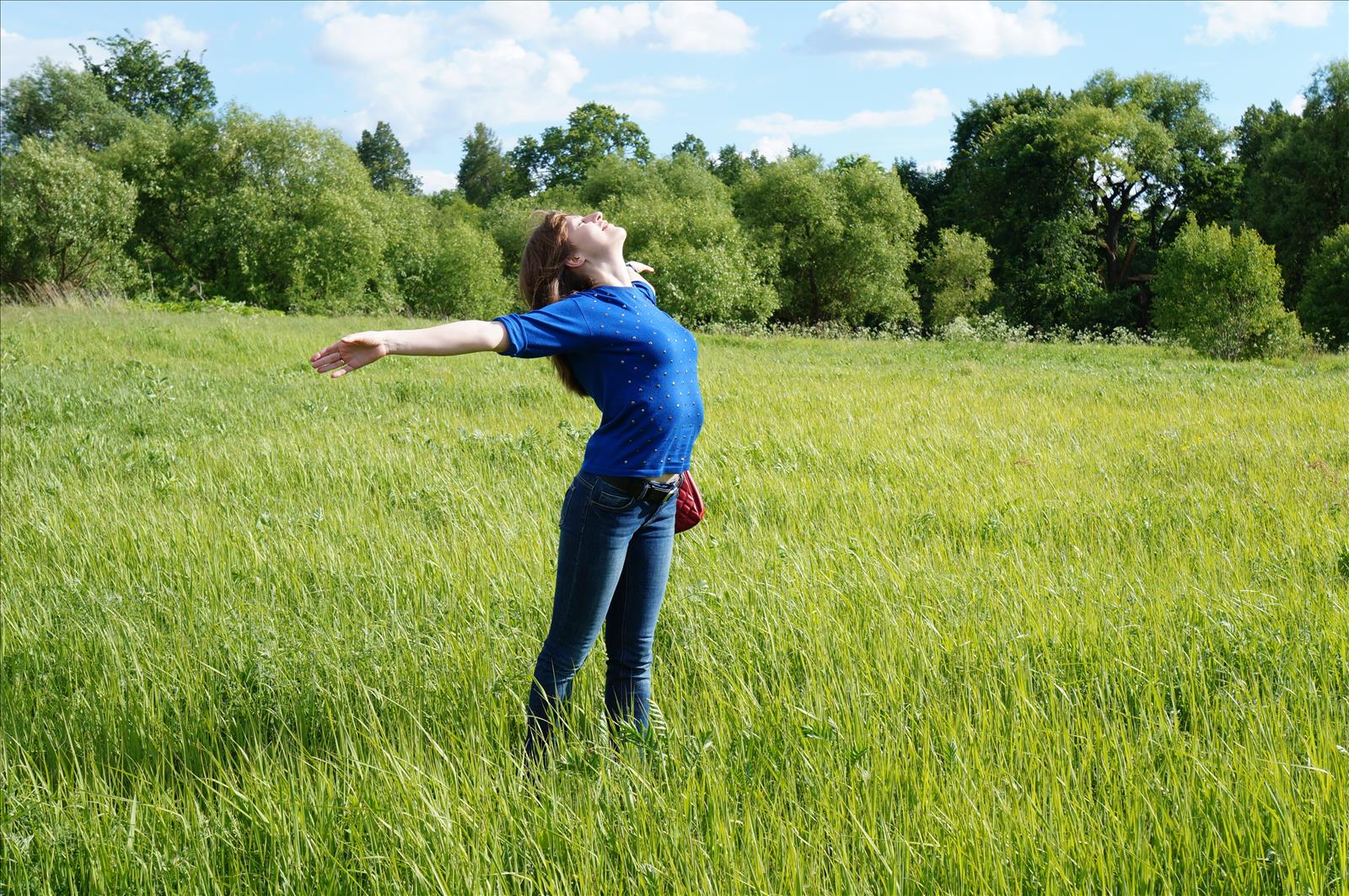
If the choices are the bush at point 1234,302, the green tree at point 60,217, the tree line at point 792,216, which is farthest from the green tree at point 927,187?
the green tree at point 60,217

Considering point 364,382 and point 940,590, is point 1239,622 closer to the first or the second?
point 940,590

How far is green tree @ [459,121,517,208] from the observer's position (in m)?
99.4

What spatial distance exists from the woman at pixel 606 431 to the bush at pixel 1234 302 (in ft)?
84.7

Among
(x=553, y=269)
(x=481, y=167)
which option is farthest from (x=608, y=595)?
(x=481, y=167)

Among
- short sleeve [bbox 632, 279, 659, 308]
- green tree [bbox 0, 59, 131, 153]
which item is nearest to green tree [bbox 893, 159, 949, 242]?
green tree [bbox 0, 59, 131, 153]

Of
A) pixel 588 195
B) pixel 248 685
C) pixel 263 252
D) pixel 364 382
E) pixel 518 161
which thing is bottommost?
pixel 248 685

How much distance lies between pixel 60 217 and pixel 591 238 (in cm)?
4475

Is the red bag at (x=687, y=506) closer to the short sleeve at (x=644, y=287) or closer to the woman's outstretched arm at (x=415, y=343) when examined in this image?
the short sleeve at (x=644, y=287)

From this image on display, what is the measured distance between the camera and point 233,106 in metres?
45.9

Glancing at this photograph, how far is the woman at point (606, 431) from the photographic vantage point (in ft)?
9.53

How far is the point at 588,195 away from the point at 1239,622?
61.3 m

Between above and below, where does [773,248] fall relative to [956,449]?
above

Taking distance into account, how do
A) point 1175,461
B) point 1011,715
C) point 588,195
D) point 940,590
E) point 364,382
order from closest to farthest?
1. point 1011,715
2. point 940,590
3. point 1175,461
4. point 364,382
5. point 588,195

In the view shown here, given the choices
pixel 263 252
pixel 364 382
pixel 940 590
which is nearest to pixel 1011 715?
pixel 940 590
